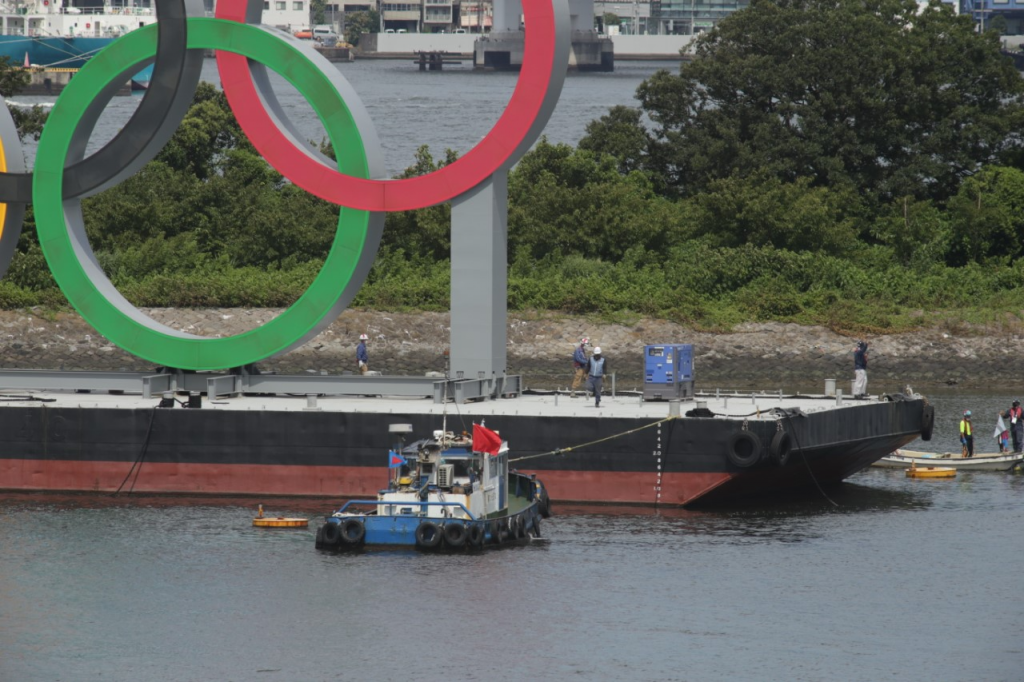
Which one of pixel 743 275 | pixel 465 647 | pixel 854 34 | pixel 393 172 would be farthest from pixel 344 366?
pixel 393 172

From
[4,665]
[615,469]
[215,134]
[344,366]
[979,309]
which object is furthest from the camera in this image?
[215,134]

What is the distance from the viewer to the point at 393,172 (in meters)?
143

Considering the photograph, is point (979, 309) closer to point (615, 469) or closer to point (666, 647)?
point (615, 469)

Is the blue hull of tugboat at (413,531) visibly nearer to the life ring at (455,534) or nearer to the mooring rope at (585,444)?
the life ring at (455,534)

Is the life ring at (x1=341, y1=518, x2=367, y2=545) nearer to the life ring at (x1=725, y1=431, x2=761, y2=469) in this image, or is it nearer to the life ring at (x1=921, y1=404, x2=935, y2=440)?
the life ring at (x1=725, y1=431, x2=761, y2=469)

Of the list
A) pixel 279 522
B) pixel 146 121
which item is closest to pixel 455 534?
pixel 279 522

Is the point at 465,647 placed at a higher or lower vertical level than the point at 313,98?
lower

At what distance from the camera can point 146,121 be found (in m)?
55.1

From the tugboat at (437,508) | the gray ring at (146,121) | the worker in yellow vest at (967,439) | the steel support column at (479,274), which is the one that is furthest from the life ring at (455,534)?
the worker in yellow vest at (967,439)

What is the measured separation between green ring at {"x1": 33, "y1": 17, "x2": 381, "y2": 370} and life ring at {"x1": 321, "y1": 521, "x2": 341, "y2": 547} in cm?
1035

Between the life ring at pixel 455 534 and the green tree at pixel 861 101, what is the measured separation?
192 ft

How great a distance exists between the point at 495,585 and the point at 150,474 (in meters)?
15.4

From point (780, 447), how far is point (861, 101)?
54932mm

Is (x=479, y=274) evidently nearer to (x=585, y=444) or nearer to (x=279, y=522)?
(x=585, y=444)
